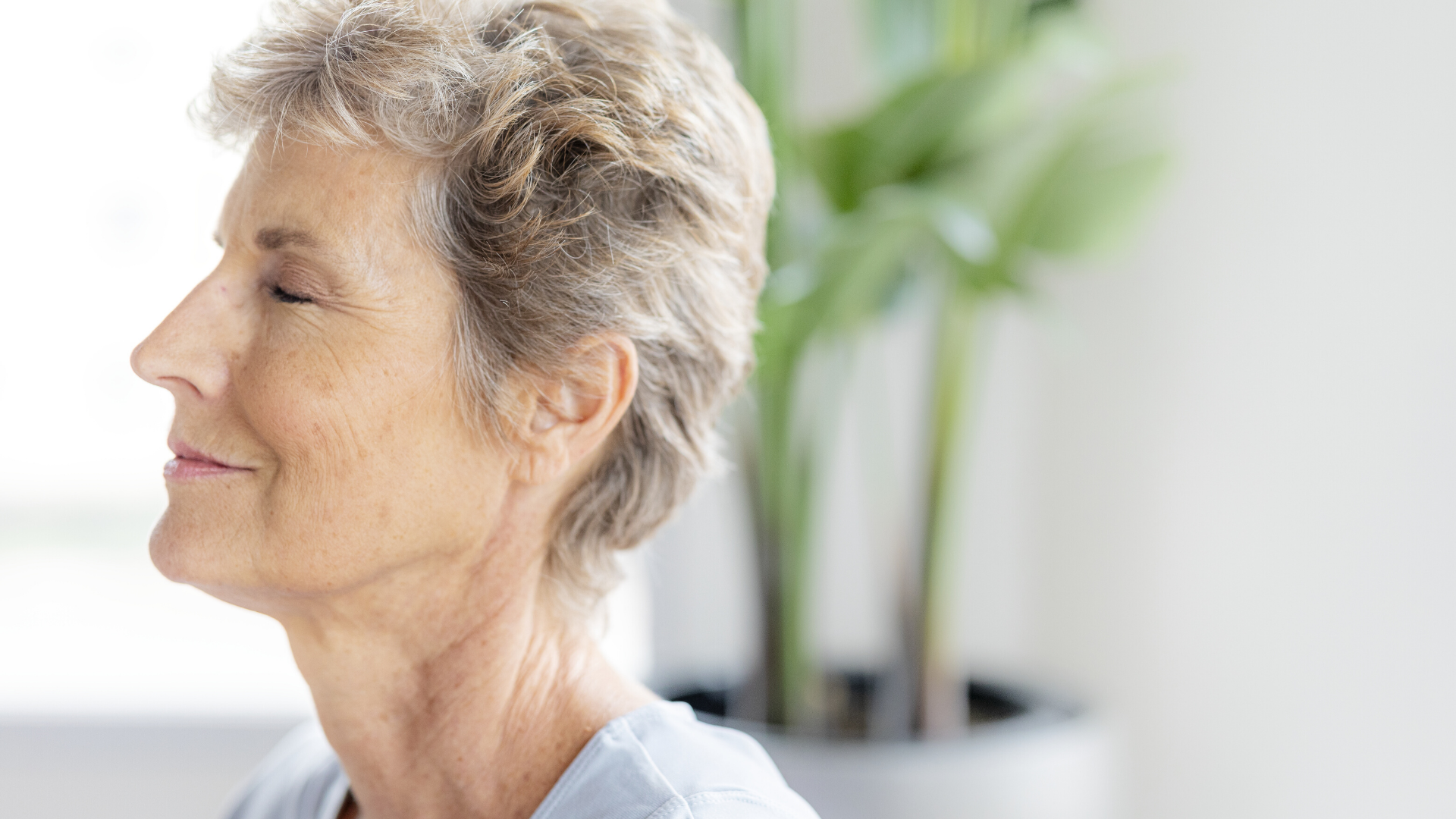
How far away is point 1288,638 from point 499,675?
1.34m

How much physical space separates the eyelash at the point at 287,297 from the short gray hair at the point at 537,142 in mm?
98

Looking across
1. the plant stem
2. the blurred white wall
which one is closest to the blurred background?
the blurred white wall

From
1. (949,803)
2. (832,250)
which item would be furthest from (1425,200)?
(949,803)

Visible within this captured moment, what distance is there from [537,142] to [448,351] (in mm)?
169

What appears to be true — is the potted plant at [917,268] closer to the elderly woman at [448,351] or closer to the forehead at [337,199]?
the elderly woman at [448,351]

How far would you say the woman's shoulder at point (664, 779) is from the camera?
31.7 inches

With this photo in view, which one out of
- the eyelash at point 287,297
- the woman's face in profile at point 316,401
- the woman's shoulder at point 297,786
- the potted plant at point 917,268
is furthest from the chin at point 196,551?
the potted plant at point 917,268

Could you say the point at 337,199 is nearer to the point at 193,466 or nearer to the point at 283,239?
the point at 283,239

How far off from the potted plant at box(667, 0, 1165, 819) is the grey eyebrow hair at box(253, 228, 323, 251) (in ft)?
2.26

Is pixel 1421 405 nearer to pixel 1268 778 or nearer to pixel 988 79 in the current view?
pixel 1268 778

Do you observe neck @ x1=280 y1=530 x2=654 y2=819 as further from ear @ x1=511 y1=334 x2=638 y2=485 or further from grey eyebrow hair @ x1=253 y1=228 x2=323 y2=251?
grey eyebrow hair @ x1=253 y1=228 x2=323 y2=251

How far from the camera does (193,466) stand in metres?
0.87

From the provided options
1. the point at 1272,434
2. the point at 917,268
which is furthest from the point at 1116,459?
the point at 917,268

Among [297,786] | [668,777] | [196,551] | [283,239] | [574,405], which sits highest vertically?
Answer: [283,239]
